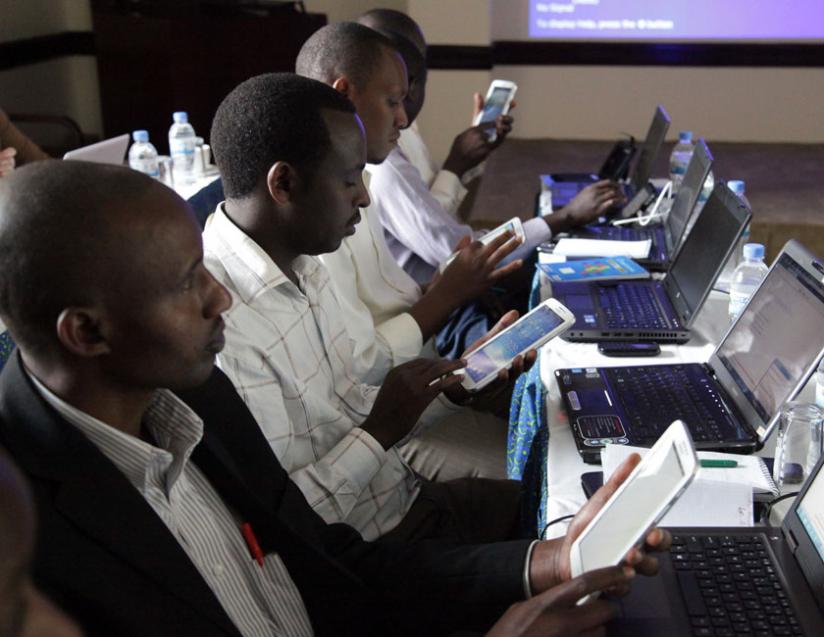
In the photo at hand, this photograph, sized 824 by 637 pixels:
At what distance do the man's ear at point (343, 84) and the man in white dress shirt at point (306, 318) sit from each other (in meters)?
0.55

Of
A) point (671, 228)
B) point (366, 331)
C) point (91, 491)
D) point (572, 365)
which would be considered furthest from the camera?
point (671, 228)

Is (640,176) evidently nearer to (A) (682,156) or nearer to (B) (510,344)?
(A) (682,156)

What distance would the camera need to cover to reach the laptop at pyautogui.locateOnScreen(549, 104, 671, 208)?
9.73 feet

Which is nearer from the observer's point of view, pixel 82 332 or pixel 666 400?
pixel 82 332

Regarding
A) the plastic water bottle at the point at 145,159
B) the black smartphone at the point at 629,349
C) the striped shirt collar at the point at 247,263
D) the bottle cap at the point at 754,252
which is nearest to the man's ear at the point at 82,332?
the striped shirt collar at the point at 247,263

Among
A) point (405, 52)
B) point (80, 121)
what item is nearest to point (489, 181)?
point (405, 52)

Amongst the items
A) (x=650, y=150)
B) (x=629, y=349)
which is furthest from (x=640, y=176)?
(x=629, y=349)

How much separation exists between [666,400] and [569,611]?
60 cm

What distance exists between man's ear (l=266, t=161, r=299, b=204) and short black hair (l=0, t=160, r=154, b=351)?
565mm

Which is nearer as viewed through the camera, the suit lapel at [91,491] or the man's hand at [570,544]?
the suit lapel at [91,491]

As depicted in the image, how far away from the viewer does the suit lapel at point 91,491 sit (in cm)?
92

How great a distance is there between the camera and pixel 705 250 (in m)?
1.97

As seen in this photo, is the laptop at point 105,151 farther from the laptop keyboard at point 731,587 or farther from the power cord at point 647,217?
the laptop keyboard at point 731,587

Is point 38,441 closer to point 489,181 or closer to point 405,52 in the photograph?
point 405,52
